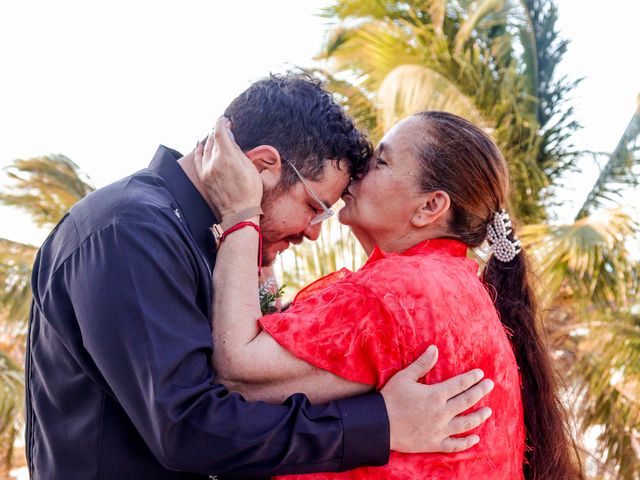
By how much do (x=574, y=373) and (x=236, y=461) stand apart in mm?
7718

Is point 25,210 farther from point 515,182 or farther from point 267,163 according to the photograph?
point 267,163

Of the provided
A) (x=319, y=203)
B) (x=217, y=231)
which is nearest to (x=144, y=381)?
(x=217, y=231)

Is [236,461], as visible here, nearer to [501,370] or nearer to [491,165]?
[501,370]

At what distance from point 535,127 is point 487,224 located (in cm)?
807

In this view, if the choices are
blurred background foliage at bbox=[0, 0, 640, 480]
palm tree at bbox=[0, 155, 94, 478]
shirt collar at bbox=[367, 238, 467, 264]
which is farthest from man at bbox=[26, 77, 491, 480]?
palm tree at bbox=[0, 155, 94, 478]

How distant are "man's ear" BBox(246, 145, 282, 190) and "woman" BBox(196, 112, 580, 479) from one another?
295mm

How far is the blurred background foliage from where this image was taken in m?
8.81

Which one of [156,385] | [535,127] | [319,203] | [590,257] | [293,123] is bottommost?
[590,257]

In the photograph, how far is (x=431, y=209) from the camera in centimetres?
308

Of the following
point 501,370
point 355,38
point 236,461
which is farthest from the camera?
point 355,38

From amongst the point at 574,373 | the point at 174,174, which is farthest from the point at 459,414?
the point at 574,373

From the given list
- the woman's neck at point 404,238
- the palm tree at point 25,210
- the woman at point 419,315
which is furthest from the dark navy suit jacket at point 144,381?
the palm tree at point 25,210

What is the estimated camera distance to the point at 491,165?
10.2 feet

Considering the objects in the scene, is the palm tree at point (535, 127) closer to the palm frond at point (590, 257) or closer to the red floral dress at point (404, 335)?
the palm frond at point (590, 257)
